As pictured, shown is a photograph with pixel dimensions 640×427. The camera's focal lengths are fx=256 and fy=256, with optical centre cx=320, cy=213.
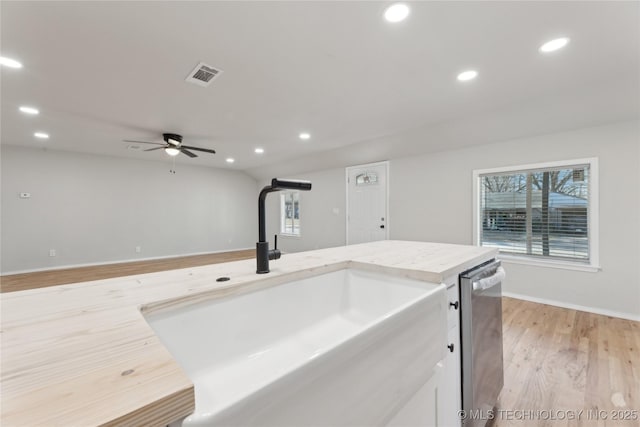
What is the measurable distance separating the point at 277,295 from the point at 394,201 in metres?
4.19

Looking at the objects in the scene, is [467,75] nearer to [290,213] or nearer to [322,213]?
[322,213]

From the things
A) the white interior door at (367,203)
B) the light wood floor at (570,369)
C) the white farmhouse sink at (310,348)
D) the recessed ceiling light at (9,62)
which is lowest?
the light wood floor at (570,369)

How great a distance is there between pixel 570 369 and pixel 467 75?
257 cm

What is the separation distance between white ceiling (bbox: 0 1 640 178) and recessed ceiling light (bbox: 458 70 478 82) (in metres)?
0.06

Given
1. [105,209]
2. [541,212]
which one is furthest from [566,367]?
[105,209]

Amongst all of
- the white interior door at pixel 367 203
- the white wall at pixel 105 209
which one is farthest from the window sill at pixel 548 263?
the white wall at pixel 105 209

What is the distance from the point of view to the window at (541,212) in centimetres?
316

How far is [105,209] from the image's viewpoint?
18.8 feet

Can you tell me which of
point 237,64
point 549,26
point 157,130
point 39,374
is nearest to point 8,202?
point 157,130

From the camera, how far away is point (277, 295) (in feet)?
3.50

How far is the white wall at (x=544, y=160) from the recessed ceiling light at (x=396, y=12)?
9.55 feet

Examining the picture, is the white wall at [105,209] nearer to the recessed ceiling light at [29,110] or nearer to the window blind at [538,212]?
the recessed ceiling light at [29,110]

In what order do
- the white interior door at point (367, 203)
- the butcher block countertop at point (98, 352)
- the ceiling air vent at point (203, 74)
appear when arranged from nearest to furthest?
the butcher block countertop at point (98, 352), the ceiling air vent at point (203, 74), the white interior door at point (367, 203)

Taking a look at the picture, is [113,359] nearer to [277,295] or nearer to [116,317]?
[116,317]
